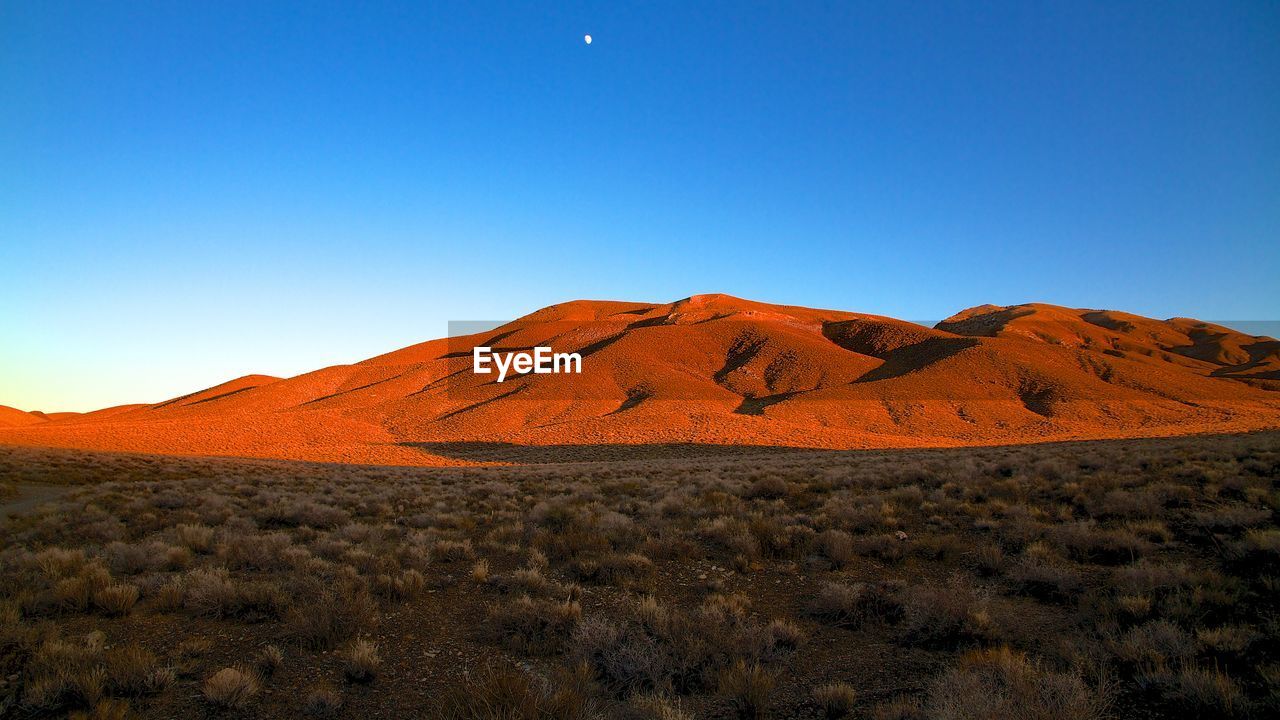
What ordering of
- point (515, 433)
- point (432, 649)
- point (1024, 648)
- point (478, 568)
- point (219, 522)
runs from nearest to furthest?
point (1024, 648)
point (432, 649)
point (478, 568)
point (219, 522)
point (515, 433)

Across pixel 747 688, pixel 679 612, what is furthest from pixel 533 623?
pixel 747 688

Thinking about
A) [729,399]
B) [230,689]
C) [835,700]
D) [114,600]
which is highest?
[729,399]

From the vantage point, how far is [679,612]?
6.41 metres

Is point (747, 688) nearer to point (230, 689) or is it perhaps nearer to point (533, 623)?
point (533, 623)

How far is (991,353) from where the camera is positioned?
248ft

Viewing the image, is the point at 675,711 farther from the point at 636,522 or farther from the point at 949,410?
the point at 949,410

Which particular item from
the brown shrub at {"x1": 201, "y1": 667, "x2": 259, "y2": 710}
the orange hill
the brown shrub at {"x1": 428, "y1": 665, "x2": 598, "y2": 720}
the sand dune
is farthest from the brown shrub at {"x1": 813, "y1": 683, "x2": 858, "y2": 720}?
the sand dune

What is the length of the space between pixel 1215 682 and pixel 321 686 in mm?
6987

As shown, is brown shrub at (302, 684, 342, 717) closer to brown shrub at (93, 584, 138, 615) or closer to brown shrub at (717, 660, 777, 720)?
brown shrub at (717, 660, 777, 720)

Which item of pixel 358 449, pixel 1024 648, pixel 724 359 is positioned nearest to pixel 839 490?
pixel 1024 648

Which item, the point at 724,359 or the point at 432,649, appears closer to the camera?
the point at 432,649

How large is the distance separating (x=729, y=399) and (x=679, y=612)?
6444 centimetres

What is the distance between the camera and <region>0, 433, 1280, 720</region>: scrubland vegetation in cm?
455

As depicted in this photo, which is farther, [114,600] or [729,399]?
[729,399]
